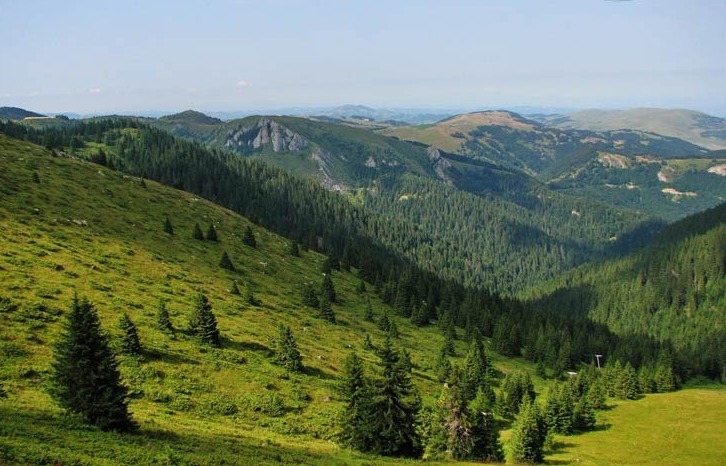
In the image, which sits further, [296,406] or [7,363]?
[296,406]

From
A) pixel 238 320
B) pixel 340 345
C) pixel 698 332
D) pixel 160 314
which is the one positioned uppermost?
pixel 160 314

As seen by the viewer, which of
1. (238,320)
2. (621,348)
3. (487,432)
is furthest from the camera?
(621,348)

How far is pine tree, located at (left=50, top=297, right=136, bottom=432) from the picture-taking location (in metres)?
26.7

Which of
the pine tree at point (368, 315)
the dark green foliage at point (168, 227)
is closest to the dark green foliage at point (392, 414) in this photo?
the pine tree at point (368, 315)

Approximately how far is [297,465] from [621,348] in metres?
135

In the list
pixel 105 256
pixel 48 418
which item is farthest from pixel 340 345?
pixel 48 418

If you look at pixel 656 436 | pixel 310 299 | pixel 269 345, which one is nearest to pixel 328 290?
pixel 310 299

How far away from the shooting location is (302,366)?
189ft

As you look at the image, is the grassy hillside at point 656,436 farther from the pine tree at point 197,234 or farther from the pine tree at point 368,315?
the pine tree at point 197,234

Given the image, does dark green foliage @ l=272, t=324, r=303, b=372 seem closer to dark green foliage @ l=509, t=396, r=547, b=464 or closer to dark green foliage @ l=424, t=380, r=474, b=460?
dark green foliage @ l=424, t=380, r=474, b=460

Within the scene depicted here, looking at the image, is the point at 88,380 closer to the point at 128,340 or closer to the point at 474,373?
the point at 128,340

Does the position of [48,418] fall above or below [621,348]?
above

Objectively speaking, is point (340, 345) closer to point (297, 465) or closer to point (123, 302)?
point (123, 302)

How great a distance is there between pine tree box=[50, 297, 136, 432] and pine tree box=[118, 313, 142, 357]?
1630 cm
